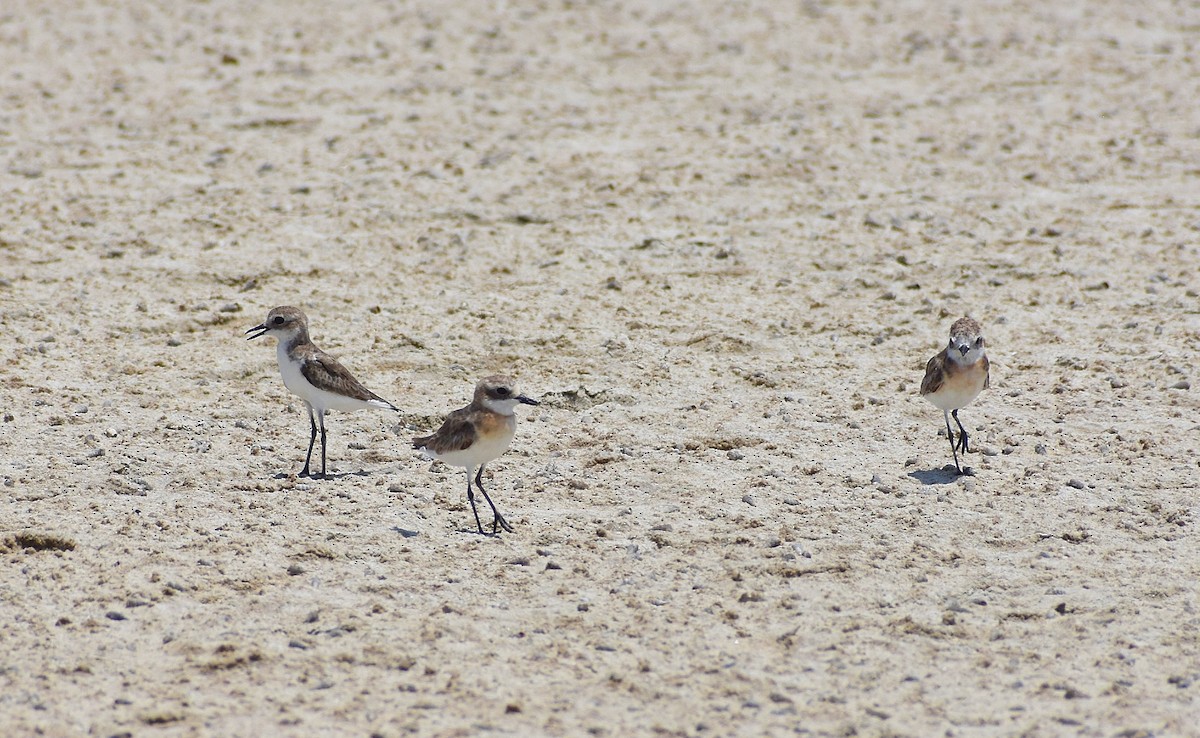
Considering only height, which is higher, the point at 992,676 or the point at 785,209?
the point at 785,209

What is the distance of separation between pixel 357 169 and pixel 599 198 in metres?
2.28

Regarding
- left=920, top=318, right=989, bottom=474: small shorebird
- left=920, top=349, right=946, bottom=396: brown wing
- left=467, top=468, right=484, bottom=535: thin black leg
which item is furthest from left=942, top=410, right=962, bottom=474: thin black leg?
left=467, top=468, right=484, bottom=535: thin black leg

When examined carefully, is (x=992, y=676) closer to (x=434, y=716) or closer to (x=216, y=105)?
(x=434, y=716)

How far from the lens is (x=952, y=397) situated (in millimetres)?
8062

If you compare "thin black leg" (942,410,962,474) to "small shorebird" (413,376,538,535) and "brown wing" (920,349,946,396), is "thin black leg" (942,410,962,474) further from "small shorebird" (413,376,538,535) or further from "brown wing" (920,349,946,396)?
"small shorebird" (413,376,538,535)

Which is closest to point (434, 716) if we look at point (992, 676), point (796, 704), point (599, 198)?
point (796, 704)

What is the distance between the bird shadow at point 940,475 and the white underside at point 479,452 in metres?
2.40

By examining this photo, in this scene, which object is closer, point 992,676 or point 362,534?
point 992,676

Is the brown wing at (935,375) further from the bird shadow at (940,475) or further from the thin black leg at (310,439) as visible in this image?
the thin black leg at (310,439)

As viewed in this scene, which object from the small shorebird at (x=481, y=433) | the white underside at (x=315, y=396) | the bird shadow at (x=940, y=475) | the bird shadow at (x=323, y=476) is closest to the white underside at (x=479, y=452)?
the small shorebird at (x=481, y=433)

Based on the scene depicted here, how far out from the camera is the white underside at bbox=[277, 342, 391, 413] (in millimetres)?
8125

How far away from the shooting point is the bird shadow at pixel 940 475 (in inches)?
311

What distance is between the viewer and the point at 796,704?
5738 millimetres

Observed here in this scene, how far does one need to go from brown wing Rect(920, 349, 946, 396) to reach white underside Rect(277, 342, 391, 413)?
3206 mm
